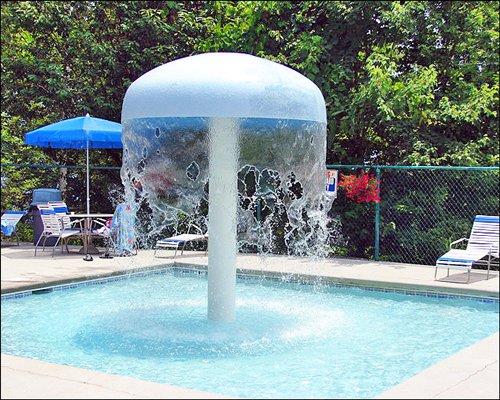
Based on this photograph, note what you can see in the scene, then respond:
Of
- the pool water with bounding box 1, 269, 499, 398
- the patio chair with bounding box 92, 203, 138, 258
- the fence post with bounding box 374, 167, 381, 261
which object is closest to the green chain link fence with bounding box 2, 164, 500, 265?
the fence post with bounding box 374, 167, 381, 261

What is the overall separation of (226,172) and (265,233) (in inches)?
266

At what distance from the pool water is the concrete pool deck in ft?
0.79

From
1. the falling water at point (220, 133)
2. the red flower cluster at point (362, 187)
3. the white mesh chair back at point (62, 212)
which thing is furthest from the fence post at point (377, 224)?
the white mesh chair back at point (62, 212)

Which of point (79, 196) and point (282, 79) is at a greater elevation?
point (282, 79)

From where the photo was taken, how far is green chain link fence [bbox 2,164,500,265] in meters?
10.9

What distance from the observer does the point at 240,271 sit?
400 inches

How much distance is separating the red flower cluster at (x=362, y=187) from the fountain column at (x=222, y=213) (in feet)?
17.7

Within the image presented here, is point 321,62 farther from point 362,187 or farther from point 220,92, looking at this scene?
point 220,92

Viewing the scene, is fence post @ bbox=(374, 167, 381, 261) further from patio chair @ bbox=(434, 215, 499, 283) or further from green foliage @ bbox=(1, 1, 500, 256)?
patio chair @ bbox=(434, 215, 499, 283)

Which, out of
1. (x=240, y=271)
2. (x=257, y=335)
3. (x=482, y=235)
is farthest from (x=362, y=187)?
(x=257, y=335)

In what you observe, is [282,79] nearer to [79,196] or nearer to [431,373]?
[431,373]

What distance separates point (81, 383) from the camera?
4.26 meters

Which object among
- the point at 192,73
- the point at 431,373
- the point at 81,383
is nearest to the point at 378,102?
the point at 192,73

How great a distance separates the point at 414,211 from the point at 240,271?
3.42 metres
